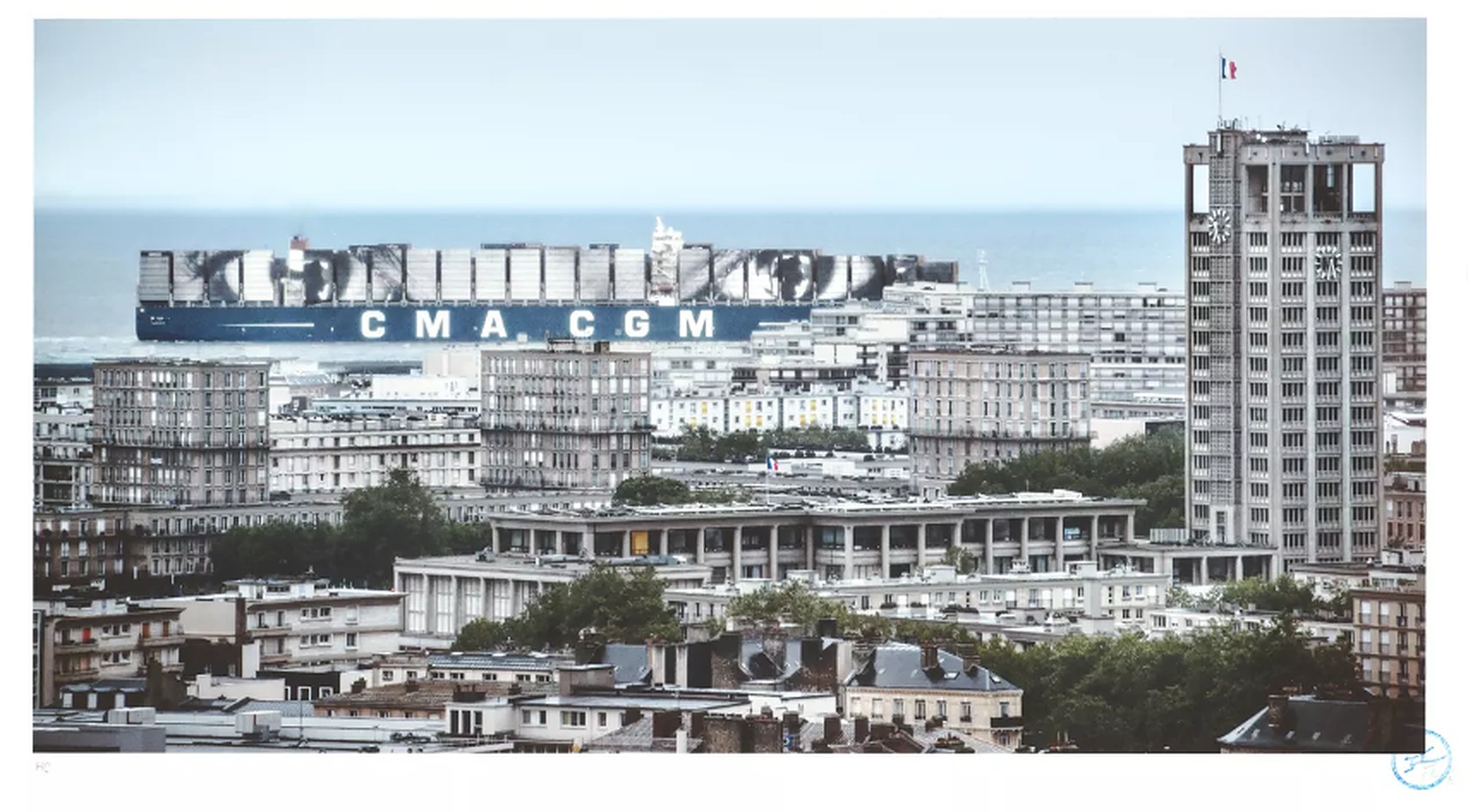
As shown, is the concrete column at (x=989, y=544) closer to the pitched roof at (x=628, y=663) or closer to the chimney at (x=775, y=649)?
the pitched roof at (x=628, y=663)

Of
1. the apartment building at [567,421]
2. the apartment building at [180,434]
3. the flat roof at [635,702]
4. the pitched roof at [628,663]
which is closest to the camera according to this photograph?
the flat roof at [635,702]

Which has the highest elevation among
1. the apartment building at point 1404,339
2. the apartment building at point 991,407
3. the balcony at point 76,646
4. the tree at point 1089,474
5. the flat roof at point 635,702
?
the apartment building at point 1404,339

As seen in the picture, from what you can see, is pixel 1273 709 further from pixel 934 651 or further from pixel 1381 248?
pixel 1381 248

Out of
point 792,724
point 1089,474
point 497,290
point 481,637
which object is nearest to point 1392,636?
point 792,724

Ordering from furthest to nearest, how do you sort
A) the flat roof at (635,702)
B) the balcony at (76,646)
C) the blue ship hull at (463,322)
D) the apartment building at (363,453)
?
the blue ship hull at (463,322)
the apartment building at (363,453)
the balcony at (76,646)
the flat roof at (635,702)

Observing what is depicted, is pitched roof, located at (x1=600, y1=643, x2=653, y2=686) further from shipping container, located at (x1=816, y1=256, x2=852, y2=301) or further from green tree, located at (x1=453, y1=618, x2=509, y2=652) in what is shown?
shipping container, located at (x1=816, y1=256, x2=852, y2=301)
